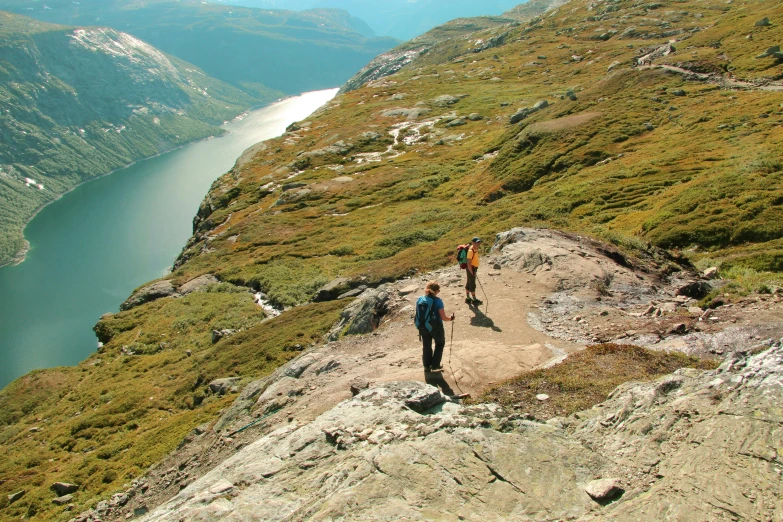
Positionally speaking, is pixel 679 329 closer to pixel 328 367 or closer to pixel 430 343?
pixel 430 343

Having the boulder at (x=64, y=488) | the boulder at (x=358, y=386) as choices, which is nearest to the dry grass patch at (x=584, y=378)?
the boulder at (x=358, y=386)

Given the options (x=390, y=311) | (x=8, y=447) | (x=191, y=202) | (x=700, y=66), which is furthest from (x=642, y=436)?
(x=191, y=202)

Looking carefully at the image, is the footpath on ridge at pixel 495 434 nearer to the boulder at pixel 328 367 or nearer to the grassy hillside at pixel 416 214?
the boulder at pixel 328 367

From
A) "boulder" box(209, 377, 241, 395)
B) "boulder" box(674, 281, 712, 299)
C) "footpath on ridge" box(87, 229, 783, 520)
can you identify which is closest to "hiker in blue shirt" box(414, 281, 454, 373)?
"footpath on ridge" box(87, 229, 783, 520)

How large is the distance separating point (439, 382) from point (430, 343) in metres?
1.18

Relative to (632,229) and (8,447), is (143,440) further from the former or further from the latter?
(632,229)

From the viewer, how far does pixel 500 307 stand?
792 inches

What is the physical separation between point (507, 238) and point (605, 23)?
13997 centimetres

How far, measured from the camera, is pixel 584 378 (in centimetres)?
1286

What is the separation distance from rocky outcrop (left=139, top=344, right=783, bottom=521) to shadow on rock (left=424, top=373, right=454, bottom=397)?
82.7 inches

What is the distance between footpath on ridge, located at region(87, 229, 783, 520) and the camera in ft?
26.2

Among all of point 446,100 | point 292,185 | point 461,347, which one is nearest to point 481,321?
point 461,347

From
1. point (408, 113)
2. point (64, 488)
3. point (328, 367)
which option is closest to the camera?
point (328, 367)

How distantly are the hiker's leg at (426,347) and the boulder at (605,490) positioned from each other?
6735mm
